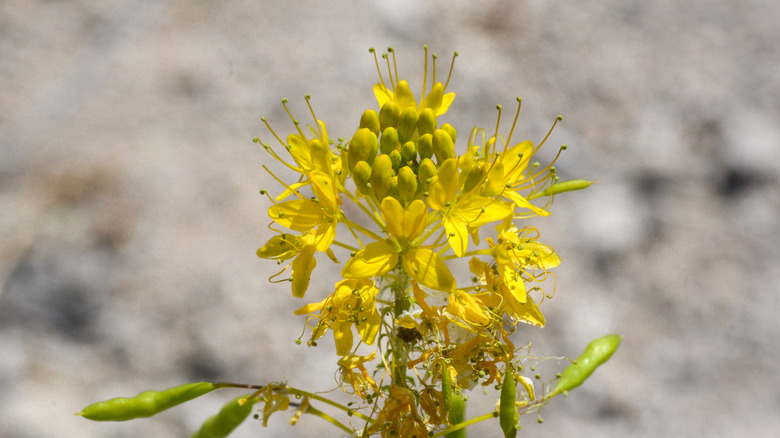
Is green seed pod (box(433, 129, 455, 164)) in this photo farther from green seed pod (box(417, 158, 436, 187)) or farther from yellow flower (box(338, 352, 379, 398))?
yellow flower (box(338, 352, 379, 398))

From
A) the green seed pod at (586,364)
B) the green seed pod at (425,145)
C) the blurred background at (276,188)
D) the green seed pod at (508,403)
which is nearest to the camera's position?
the green seed pod at (508,403)

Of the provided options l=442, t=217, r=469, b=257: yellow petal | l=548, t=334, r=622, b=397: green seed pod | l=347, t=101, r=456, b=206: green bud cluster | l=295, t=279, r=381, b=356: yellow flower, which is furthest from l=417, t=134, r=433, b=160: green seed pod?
l=548, t=334, r=622, b=397: green seed pod

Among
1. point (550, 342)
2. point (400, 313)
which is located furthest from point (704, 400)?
point (400, 313)

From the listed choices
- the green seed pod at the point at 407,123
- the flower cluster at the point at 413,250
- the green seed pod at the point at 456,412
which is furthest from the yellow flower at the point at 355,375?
the green seed pod at the point at 407,123

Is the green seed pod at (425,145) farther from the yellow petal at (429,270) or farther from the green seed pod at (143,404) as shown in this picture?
the green seed pod at (143,404)

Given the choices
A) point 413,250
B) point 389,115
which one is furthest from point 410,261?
point 389,115

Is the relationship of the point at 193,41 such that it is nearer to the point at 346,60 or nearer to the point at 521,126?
the point at 346,60
